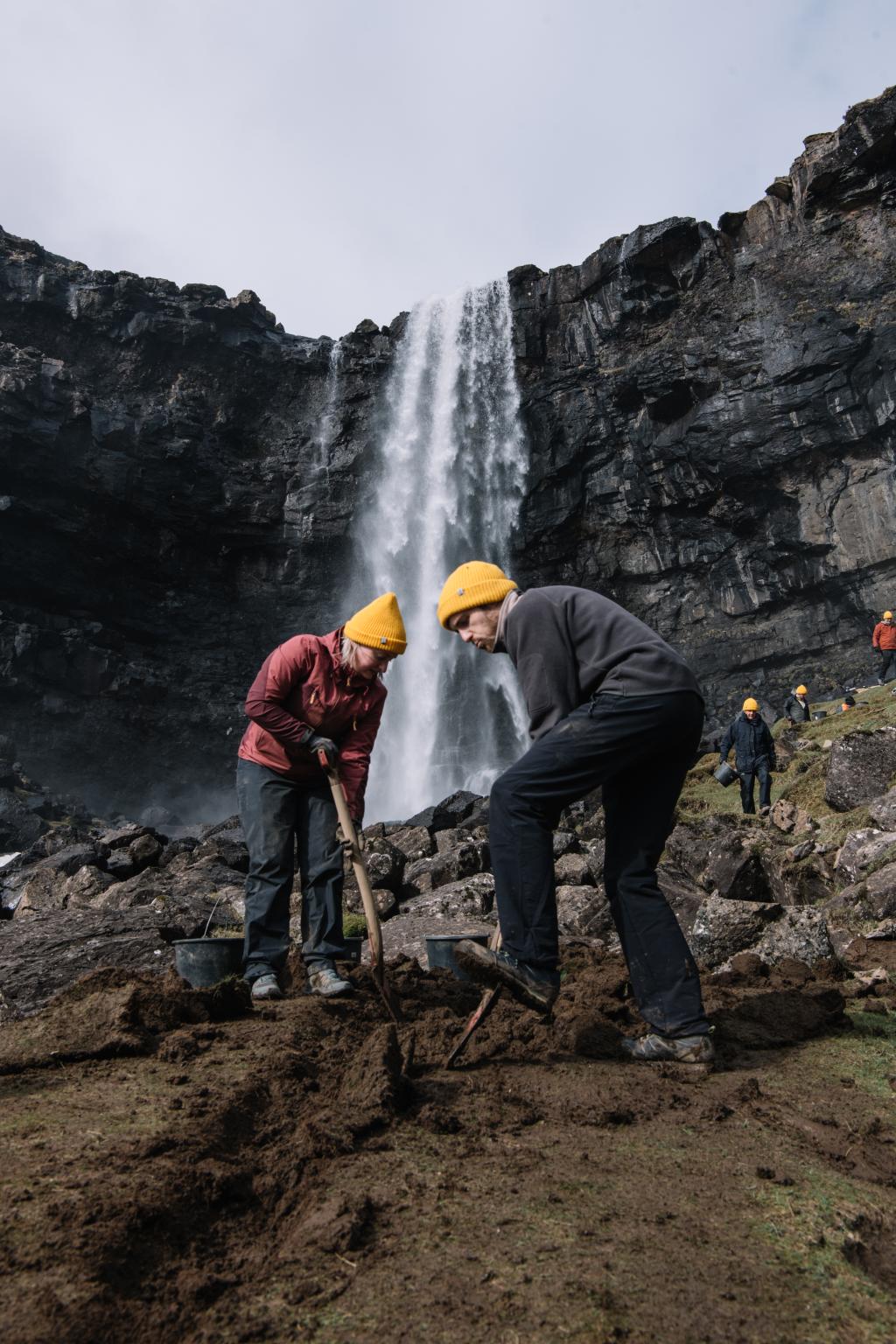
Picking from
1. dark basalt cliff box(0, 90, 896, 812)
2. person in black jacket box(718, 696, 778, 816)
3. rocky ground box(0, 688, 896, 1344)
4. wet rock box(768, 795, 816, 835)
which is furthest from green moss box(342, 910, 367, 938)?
dark basalt cliff box(0, 90, 896, 812)

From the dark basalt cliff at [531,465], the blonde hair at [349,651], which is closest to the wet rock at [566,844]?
the blonde hair at [349,651]

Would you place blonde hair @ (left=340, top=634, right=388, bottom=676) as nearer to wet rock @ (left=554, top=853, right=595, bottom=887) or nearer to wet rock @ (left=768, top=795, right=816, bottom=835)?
wet rock @ (left=554, top=853, right=595, bottom=887)

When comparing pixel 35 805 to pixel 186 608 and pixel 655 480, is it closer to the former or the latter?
pixel 186 608

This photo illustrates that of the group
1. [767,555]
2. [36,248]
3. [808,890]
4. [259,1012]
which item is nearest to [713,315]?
[767,555]

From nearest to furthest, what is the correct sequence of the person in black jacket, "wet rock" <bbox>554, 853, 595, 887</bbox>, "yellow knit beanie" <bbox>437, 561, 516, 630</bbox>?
"yellow knit beanie" <bbox>437, 561, 516, 630</bbox>, "wet rock" <bbox>554, 853, 595, 887</bbox>, the person in black jacket

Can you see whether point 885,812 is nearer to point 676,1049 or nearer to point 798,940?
point 798,940

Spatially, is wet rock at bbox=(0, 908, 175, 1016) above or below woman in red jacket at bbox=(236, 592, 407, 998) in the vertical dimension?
below

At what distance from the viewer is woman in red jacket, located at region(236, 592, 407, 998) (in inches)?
177

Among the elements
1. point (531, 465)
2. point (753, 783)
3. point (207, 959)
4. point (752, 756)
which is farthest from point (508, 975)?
point (531, 465)

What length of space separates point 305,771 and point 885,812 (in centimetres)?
498

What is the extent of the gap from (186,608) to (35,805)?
13482mm

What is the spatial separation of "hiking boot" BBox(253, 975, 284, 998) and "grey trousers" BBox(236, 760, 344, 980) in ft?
0.17

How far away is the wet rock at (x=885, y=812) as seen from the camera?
22.5ft

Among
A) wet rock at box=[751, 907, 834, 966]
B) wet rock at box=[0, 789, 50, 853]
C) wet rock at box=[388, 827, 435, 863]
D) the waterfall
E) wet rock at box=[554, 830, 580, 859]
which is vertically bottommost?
wet rock at box=[751, 907, 834, 966]
